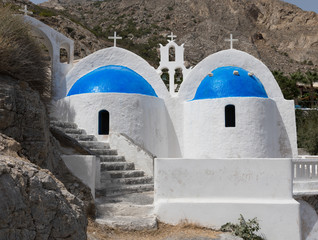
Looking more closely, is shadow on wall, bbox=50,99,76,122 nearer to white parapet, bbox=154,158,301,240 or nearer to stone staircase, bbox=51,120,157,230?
stone staircase, bbox=51,120,157,230

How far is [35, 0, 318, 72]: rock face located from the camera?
5109cm

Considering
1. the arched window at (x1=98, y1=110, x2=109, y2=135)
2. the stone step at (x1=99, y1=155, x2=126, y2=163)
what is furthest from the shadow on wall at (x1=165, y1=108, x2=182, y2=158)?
the stone step at (x1=99, y1=155, x2=126, y2=163)

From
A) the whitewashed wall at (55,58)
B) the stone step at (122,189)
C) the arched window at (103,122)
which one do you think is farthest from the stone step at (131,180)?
the whitewashed wall at (55,58)

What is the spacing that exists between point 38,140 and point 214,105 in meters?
7.89

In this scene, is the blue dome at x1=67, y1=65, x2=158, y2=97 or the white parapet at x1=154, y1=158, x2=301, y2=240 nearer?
the white parapet at x1=154, y1=158, x2=301, y2=240

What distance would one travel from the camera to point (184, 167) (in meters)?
6.57

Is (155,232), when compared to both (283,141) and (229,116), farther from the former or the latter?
(283,141)

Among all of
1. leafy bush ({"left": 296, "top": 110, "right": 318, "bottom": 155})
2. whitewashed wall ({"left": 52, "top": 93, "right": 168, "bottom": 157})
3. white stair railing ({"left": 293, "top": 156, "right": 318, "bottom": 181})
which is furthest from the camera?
leafy bush ({"left": 296, "top": 110, "right": 318, "bottom": 155})

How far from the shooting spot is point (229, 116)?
485 inches

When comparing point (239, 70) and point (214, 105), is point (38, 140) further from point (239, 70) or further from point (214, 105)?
point (239, 70)

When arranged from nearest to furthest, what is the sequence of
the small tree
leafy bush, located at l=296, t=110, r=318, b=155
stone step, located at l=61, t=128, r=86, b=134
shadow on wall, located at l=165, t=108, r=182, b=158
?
1. stone step, located at l=61, t=128, r=86, b=134
2. shadow on wall, located at l=165, t=108, r=182, b=158
3. leafy bush, located at l=296, t=110, r=318, b=155
4. the small tree

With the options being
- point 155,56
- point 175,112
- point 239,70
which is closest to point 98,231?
point 175,112

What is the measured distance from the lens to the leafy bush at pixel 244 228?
604 cm

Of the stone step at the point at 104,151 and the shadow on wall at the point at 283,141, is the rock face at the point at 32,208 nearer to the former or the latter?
the stone step at the point at 104,151
